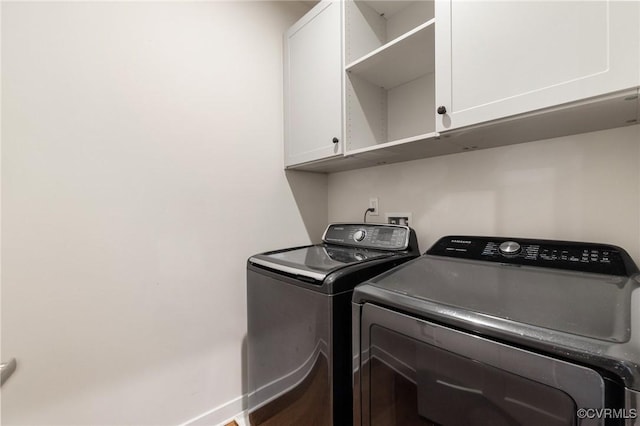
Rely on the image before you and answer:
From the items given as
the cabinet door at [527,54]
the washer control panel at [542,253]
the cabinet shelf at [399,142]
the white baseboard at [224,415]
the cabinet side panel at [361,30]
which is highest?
the cabinet side panel at [361,30]

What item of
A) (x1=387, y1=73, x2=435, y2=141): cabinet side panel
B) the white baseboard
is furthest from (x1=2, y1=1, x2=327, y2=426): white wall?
(x1=387, y1=73, x2=435, y2=141): cabinet side panel

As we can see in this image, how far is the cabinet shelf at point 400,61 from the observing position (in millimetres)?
1081

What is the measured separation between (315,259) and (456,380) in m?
0.71

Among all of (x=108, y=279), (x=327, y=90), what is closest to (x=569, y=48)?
(x=327, y=90)

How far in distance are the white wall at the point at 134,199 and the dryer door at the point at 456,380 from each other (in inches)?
38.9

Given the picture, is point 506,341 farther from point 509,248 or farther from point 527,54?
point 527,54

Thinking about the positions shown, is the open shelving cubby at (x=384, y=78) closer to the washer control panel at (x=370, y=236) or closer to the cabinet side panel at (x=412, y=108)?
the cabinet side panel at (x=412, y=108)

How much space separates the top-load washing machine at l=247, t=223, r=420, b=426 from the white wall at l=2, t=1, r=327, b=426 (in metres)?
0.29

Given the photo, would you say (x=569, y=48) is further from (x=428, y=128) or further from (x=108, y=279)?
(x=108, y=279)

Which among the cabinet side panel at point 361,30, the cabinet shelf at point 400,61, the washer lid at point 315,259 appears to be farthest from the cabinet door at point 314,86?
the washer lid at point 315,259

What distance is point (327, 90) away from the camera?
1396 mm

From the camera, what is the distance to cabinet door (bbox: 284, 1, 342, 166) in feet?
4.43

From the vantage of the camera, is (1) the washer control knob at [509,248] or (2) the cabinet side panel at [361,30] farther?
(2) the cabinet side panel at [361,30]

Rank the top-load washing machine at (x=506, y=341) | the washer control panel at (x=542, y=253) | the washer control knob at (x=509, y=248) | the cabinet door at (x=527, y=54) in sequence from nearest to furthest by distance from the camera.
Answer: the top-load washing machine at (x=506, y=341)
the cabinet door at (x=527, y=54)
the washer control panel at (x=542, y=253)
the washer control knob at (x=509, y=248)
